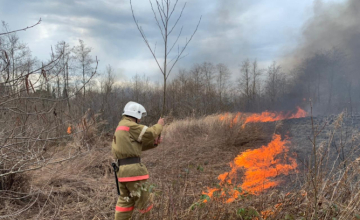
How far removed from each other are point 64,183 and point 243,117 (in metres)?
7.44

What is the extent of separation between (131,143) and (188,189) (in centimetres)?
185

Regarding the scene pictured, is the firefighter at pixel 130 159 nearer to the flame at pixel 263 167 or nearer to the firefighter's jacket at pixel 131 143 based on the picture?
the firefighter's jacket at pixel 131 143

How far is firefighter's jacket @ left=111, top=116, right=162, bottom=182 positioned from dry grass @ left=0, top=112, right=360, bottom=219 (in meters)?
0.39

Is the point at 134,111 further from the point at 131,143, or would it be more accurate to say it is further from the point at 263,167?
the point at 263,167

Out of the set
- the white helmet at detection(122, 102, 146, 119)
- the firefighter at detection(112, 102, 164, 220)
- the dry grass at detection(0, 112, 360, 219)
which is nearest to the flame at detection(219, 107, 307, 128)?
the dry grass at detection(0, 112, 360, 219)

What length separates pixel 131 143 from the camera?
3.51 m

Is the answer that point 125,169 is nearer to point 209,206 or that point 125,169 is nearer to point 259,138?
point 209,206

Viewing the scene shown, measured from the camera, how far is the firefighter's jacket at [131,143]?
343cm

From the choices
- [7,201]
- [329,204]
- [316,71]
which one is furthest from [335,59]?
[7,201]

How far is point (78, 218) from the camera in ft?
13.4

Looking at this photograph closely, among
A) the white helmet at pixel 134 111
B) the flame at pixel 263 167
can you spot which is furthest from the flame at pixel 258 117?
the white helmet at pixel 134 111

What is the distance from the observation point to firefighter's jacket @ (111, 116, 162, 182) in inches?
135

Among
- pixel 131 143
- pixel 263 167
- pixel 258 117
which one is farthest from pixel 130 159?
pixel 258 117

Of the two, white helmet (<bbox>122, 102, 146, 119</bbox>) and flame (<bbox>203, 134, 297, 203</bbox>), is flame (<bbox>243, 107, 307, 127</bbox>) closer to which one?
flame (<bbox>203, 134, 297, 203</bbox>)
